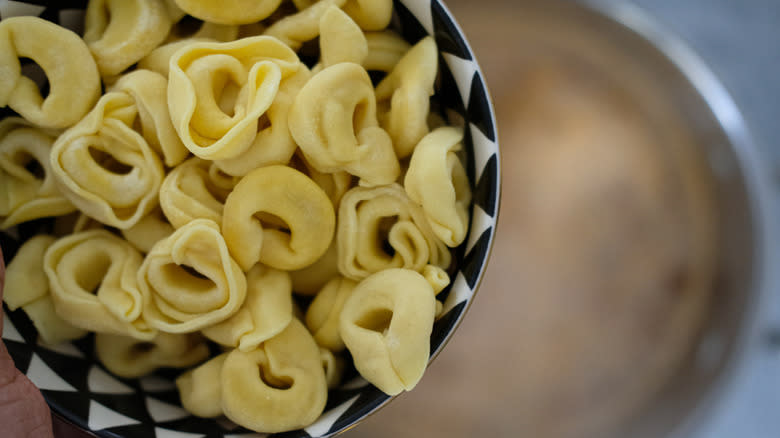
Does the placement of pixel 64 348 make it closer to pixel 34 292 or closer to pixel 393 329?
pixel 34 292

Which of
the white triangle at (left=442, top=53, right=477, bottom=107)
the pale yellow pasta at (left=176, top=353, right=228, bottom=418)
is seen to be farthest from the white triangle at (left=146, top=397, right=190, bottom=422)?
the white triangle at (left=442, top=53, right=477, bottom=107)

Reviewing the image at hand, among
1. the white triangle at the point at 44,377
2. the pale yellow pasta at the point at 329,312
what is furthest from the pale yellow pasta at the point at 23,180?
the pale yellow pasta at the point at 329,312

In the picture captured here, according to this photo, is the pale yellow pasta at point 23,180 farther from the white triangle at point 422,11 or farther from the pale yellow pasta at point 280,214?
the white triangle at point 422,11

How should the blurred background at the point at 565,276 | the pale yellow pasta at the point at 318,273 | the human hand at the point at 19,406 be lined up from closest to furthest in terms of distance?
the human hand at the point at 19,406, the pale yellow pasta at the point at 318,273, the blurred background at the point at 565,276

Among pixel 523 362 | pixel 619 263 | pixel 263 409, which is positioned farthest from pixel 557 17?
pixel 263 409

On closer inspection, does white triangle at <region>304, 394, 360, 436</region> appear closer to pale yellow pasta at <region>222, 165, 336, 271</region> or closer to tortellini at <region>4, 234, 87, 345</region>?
pale yellow pasta at <region>222, 165, 336, 271</region>

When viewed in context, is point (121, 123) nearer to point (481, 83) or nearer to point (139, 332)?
point (139, 332)
